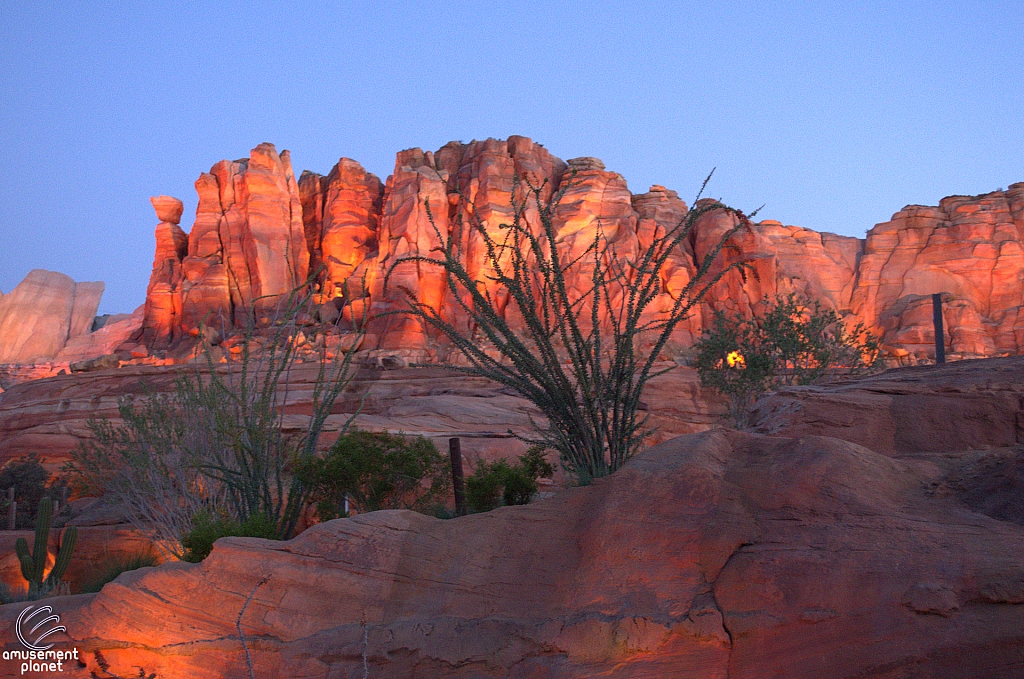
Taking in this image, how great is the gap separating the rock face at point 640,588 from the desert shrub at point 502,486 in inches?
137

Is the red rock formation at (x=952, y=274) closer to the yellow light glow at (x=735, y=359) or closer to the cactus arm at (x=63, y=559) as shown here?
the yellow light glow at (x=735, y=359)

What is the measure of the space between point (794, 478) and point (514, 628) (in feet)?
8.06

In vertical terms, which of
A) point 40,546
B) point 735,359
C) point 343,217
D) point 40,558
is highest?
point 343,217

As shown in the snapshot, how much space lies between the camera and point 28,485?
22.2 m

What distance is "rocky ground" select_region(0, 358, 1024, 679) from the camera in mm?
4547

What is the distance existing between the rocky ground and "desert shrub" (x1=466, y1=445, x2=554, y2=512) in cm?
349

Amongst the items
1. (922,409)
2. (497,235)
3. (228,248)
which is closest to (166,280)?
(228,248)

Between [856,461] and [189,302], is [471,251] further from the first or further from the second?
[856,461]

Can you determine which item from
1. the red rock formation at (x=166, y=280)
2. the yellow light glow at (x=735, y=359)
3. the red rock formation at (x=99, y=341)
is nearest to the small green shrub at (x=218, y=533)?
the yellow light glow at (x=735, y=359)

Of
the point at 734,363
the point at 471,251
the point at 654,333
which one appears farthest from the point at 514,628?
the point at 471,251

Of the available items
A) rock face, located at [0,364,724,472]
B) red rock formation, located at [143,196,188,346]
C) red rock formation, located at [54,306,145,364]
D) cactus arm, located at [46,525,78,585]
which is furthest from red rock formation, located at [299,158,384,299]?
cactus arm, located at [46,525,78,585]

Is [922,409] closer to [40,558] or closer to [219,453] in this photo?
[219,453]

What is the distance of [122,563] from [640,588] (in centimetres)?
1303

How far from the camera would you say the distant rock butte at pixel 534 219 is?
45.5 metres
